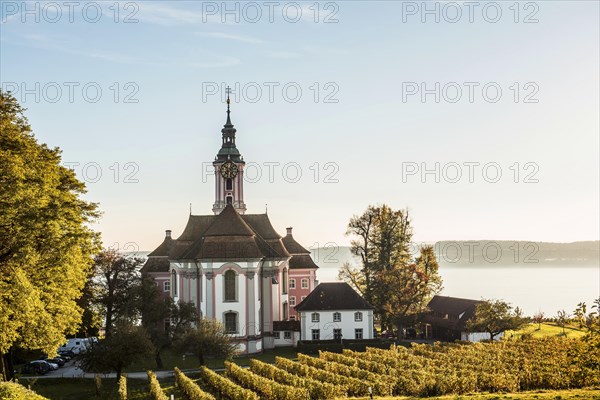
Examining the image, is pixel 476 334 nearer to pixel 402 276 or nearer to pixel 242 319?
pixel 402 276

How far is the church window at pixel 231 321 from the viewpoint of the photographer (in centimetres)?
5228

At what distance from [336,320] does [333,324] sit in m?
0.43

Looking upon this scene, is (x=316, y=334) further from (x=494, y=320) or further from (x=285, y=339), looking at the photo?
(x=494, y=320)

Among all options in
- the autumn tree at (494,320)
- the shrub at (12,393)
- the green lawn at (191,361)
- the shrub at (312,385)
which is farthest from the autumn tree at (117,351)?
the autumn tree at (494,320)

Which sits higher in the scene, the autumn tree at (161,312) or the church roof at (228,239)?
the church roof at (228,239)

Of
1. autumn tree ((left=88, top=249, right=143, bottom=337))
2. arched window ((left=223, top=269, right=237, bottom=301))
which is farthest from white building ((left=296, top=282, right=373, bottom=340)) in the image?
autumn tree ((left=88, top=249, right=143, bottom=337))

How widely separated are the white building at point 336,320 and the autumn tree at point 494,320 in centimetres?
881

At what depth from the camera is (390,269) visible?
59531 millimetres

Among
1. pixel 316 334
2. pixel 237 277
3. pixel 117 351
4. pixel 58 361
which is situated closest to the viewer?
pixel 117 351

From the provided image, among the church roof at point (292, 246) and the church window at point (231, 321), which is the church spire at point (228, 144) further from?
the church window at point (231, 321)

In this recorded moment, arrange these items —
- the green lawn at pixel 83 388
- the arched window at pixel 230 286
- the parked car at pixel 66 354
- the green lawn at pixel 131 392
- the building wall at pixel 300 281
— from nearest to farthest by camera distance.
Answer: the green lawn at pixel 131 392
the green lawn at pixel 83 388
the parked car at pixel 66 354
the arched window at pixel 230 286
the building wall at pixel 300 281

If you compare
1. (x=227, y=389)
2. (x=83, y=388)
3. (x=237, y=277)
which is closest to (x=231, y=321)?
(x=237, y=277)

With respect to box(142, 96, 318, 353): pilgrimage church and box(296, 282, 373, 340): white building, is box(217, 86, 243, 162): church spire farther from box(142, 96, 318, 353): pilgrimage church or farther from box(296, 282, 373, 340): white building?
box(296, 282, 373, 340): white building

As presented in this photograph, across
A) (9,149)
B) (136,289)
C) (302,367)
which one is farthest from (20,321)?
(136,289)
